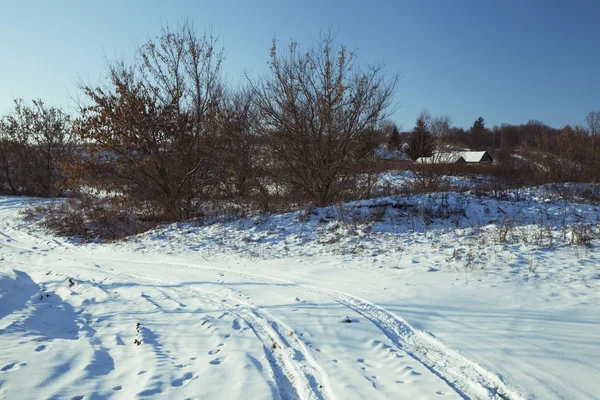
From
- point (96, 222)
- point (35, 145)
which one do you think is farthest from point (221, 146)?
point (35, 145)

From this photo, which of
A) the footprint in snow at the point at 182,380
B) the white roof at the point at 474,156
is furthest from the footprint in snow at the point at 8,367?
the white roof at the point at 474,156

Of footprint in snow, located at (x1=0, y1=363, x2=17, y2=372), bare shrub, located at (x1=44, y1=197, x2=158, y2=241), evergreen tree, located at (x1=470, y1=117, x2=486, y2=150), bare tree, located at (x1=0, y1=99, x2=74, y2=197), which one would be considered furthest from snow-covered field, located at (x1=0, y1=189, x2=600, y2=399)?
evergreen tree, located at (x1=470, y1=117, x2=486, y2=150)

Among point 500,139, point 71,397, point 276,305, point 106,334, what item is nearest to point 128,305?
point 106,334

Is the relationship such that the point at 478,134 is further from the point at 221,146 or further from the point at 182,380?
the point at 182,380

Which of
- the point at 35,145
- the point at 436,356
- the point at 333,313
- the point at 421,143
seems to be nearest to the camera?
the point at 436,356

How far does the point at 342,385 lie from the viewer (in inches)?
135

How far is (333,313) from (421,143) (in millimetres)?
15712

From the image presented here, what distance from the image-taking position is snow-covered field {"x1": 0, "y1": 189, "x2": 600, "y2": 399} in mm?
3420

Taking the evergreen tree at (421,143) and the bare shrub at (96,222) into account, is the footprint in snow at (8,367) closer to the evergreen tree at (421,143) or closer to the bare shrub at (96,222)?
the bare shrub at (96,222)

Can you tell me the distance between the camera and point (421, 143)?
18.9 meters

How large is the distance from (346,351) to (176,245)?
8.13m

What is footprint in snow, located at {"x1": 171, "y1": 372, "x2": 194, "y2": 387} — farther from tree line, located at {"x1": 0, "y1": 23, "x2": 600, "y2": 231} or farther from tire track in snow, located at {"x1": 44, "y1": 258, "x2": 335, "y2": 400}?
tree line, located at {"x1": 0, "y1": 23, "x2": 600, "y2": 231}

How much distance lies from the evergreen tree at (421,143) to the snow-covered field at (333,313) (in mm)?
8623

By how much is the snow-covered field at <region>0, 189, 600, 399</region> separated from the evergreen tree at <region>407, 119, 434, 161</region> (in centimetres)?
862
